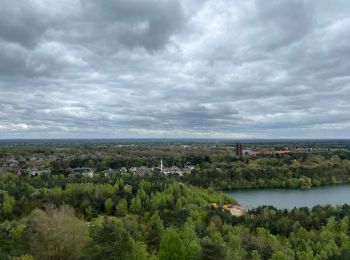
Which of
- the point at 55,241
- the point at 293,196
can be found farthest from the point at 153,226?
the point at 293,196

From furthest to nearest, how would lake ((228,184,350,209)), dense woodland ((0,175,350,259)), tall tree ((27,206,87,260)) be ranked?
1. lake ((228,184,350,209))
2. tall tree ((27,206,87,260))
3. dense woodland ((0,175,350,259))

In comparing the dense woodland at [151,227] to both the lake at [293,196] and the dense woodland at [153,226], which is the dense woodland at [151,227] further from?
the lake at [293,196]

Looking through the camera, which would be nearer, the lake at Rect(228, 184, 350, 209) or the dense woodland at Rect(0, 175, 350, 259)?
the dense woodland at Rect(0, 175, 350, 259)

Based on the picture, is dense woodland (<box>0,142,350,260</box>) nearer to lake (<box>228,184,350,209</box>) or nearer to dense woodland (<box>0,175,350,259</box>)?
dense woodland (<box>0,175,350,259</box>)

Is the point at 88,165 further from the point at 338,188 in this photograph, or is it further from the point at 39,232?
the point at 39,232

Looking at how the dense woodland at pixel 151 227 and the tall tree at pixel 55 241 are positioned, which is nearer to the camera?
the dense woodland at pixel 151 227

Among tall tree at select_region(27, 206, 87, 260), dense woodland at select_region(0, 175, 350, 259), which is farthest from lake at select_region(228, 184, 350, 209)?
tall tree at select_region(27, 206, 87, 260)

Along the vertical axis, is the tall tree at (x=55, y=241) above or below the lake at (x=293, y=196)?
above

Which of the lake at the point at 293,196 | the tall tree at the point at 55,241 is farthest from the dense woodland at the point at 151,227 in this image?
the lake at the point at 293,196

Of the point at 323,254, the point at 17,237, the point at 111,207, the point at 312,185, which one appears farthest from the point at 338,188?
the point at 17,237
